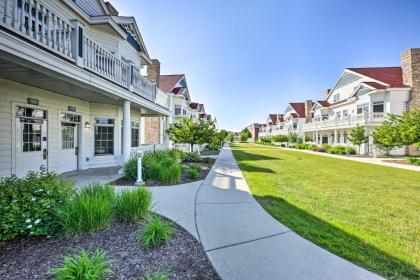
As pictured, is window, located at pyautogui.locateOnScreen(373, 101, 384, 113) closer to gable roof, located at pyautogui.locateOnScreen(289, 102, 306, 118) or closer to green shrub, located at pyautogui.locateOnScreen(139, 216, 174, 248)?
gable roof, located at pyautogui.locateOnScreen(289, 102, 306, 118)

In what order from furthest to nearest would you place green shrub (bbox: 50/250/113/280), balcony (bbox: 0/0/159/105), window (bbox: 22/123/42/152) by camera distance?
window (bbox: 22/123/42/152), balcony (bbox: 0/0/159/105), green shrub (bbox: 50/250/113/280)

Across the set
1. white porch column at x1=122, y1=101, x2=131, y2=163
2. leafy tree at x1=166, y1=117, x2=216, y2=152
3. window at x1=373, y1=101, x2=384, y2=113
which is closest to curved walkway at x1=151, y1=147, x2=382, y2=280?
white porch column at x1=122, y1=101, x2=131, y2=163

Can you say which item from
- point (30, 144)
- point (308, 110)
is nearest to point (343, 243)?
point (30, 144)

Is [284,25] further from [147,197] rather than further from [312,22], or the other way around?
[147,197]

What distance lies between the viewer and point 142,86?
1176 centimetres

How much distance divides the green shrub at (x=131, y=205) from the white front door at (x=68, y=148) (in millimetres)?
7467

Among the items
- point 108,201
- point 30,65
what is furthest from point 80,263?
point 30,65

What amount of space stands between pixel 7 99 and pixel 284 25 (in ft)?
53.8

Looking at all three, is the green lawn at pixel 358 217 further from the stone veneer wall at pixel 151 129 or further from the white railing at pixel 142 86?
the stone veneer wall at pixel 151 129

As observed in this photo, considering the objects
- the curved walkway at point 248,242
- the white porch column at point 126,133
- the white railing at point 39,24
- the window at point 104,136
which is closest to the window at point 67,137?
the window at point 104,136

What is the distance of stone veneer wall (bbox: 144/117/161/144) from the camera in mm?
21391

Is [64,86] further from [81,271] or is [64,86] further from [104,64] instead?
[81,271]

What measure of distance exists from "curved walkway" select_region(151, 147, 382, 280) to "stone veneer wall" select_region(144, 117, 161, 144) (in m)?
15.5

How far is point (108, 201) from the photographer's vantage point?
158 inches
